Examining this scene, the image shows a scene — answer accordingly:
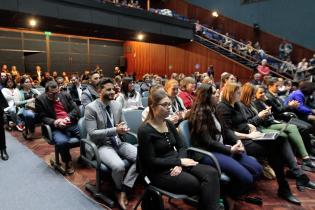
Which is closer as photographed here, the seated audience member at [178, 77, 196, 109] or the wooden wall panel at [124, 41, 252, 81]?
the seated audience member at [178, 77, 196, 109]

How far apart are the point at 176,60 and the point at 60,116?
12.7 m

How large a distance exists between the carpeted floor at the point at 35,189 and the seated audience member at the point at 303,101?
3.36 meters

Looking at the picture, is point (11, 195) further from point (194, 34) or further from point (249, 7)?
point (249, 7)

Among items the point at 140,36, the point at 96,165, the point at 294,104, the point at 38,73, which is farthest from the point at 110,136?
the point at 38,73

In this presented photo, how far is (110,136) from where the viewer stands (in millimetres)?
2615

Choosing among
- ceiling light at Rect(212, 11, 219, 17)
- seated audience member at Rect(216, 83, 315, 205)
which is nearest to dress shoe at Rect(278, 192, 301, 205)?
seated audience member at Rect(216, 83, 315, 205)

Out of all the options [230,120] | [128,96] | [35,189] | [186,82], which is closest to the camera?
[230,120]

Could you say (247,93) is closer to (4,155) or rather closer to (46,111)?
(46,111)

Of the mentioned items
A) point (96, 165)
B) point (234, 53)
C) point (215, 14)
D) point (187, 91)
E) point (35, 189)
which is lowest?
point (35, 189)

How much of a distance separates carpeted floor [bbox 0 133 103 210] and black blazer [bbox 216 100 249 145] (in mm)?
1436

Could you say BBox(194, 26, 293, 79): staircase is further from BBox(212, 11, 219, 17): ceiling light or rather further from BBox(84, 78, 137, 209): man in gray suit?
BBox(84, 78, 137, 209): man in gray suit

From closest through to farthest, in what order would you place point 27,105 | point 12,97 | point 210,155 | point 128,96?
point 210,155
point 128,96
point 27,105
point 12,97

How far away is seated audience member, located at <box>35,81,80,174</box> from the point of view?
318 centimetres

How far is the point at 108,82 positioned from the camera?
2646mm
